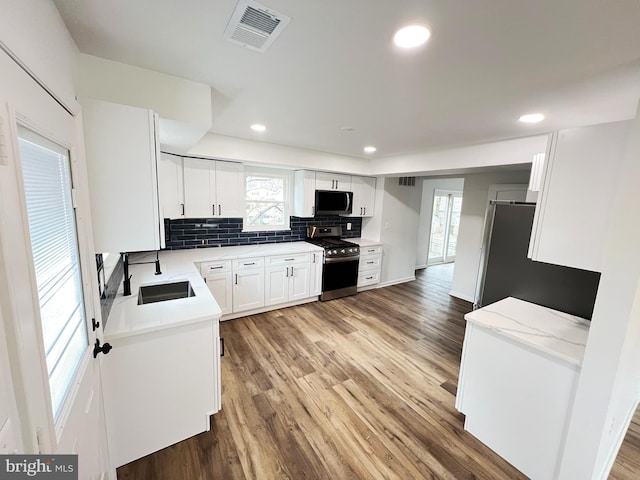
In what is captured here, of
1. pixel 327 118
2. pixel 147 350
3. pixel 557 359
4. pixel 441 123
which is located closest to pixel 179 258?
pixel 147 350

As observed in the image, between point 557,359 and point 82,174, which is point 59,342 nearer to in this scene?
point 82,174

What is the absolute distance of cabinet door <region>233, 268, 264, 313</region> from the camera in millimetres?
3389

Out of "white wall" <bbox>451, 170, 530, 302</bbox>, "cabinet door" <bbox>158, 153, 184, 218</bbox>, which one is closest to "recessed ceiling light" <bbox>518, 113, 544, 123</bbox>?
"white wall" <bbox>451, 170, 530, 302</bbox>

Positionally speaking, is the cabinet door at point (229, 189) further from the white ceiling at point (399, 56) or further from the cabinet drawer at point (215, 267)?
the white ceiling at point (399, 56)

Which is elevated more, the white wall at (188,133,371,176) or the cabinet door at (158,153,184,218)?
the white wall at (188,133,371,176)

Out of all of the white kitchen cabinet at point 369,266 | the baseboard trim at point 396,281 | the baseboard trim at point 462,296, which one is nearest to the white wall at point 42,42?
the white kitchen cabinet at point 369,266

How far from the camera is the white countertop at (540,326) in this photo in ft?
4.92

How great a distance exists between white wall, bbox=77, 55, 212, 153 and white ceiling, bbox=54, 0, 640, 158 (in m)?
0.06

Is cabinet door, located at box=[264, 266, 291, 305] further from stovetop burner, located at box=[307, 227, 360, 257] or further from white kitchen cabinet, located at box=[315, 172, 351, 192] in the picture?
white kitchen cabinet, located at box=[315, 172, 351, 192]

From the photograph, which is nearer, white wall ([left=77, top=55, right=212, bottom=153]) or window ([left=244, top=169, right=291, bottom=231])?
white wall ([left=77, top=55, right=212, bottom=153])

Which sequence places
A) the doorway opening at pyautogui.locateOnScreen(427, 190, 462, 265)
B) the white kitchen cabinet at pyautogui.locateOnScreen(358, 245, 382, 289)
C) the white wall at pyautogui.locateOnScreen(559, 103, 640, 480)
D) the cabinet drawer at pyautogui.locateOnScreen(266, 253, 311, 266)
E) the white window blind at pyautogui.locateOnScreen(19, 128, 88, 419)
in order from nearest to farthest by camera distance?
the white window blind at pyautogui.locateOnScreen(19, 128, 88, 419)
the white wall at pyautogui.locateOnScreen(559, 103, 640, 480)
the cabinet drawer at pyautogui.locateOnScreen(266, 253, 311, 266)
the white kitchen cabinet at pyautogui.locateOnScreen(358, 245, 382, 289)
the doorway opening at pyautogui.locateOnScreen(427, 190, 462, 265)

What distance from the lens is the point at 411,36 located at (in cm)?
114

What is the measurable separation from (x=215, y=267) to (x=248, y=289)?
0.54 metres

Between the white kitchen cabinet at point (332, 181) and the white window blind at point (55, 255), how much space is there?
133 inches
